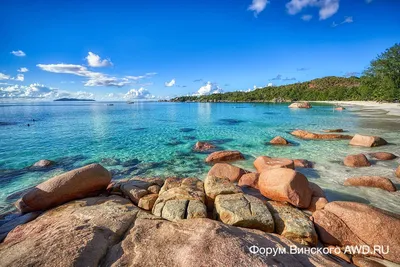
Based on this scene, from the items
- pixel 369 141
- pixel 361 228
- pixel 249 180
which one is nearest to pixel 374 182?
pixel 361 228

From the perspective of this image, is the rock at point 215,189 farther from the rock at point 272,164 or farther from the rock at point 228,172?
Answer: the rock at point 272,164

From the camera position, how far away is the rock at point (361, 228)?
16.0ft

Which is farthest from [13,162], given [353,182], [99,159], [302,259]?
[353,182]

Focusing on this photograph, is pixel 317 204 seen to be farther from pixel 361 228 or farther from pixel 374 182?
pixel 374 182

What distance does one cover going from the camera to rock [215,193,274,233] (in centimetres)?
507

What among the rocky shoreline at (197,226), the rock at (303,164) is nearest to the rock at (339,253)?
the rocky shoreline at (197,226)

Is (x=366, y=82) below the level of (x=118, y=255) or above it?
above

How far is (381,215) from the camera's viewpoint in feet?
17.1

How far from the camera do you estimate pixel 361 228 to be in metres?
5.14

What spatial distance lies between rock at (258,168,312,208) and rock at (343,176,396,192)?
3.43 m

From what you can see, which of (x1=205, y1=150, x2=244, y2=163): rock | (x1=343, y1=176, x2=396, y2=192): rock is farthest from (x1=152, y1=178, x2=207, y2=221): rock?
(x1=343, y1=176, x2=396, y2=192): rock

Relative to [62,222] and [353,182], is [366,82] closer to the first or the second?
[353,182]

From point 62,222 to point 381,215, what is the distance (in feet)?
29.0

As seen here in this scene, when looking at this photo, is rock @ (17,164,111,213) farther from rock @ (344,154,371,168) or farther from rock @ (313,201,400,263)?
rock @ (344,154,371,168)
